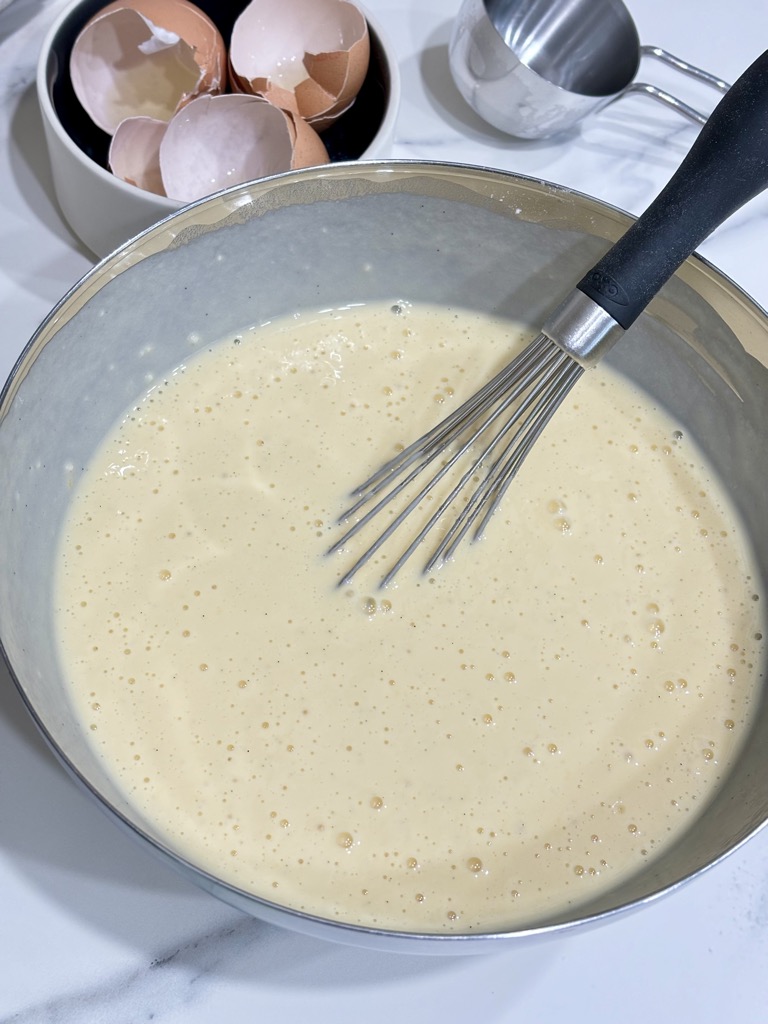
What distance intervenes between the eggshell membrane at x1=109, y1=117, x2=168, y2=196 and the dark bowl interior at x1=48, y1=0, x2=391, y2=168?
0.03 meters

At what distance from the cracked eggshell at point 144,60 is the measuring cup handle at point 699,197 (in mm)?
358

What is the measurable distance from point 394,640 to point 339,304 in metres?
0.28

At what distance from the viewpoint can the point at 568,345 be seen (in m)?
0.68

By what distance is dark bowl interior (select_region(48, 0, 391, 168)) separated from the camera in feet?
2.63

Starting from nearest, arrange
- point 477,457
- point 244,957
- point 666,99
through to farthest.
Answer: point 244,957 < point 477,457 < point 666,99

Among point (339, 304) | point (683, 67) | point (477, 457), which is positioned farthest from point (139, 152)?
point (683, 67)

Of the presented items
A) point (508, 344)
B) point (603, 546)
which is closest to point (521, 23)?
point (508, 344)

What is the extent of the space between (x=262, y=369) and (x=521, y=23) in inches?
14.6

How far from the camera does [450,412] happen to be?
800 mm

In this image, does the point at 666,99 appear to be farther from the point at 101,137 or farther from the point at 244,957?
the point at 244,957

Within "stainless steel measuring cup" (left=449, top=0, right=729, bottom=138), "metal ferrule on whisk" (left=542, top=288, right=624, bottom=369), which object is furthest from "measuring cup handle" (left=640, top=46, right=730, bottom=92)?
"metal ferrule on whisk" (left=542, top=288, right=624, bottom=369)

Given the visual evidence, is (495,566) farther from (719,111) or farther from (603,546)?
(719,111)

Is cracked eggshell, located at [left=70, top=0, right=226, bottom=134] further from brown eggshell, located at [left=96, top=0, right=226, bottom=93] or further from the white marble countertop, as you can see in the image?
the white marble countertop

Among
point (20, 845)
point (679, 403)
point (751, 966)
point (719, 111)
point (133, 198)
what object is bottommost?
point (20, 845)
